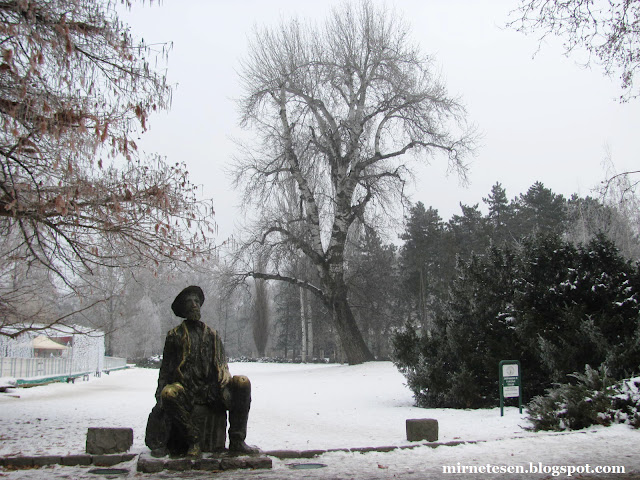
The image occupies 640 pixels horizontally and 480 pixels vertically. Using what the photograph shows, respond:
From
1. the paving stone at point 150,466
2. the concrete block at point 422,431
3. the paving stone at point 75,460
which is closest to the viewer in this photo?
the paving stone at point 150,466

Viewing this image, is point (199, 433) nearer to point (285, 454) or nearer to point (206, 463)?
point (206, 463)

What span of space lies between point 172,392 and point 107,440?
1293mm

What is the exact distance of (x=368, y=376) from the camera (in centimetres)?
2092

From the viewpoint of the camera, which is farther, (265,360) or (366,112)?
(265,360)

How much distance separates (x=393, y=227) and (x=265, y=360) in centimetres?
2859

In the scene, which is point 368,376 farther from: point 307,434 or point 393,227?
point 307,434

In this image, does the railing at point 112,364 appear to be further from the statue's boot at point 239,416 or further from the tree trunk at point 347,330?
the statue's boot at point 239,416

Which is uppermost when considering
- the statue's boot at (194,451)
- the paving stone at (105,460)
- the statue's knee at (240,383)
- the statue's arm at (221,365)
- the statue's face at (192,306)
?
the statue's face at (192,306)

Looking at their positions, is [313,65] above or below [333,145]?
above

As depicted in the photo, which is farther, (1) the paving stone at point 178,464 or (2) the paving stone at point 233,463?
(2) the paving stone at point 233,463

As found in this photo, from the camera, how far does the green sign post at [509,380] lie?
10789mm

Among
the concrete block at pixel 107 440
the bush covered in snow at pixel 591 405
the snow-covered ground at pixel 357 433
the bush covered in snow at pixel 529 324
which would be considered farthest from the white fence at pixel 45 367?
the bush covered in snow at pixel 591 405

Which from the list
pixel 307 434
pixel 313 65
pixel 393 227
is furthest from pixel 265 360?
pixel 307 434

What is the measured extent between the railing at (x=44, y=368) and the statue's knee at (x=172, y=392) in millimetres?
17746
